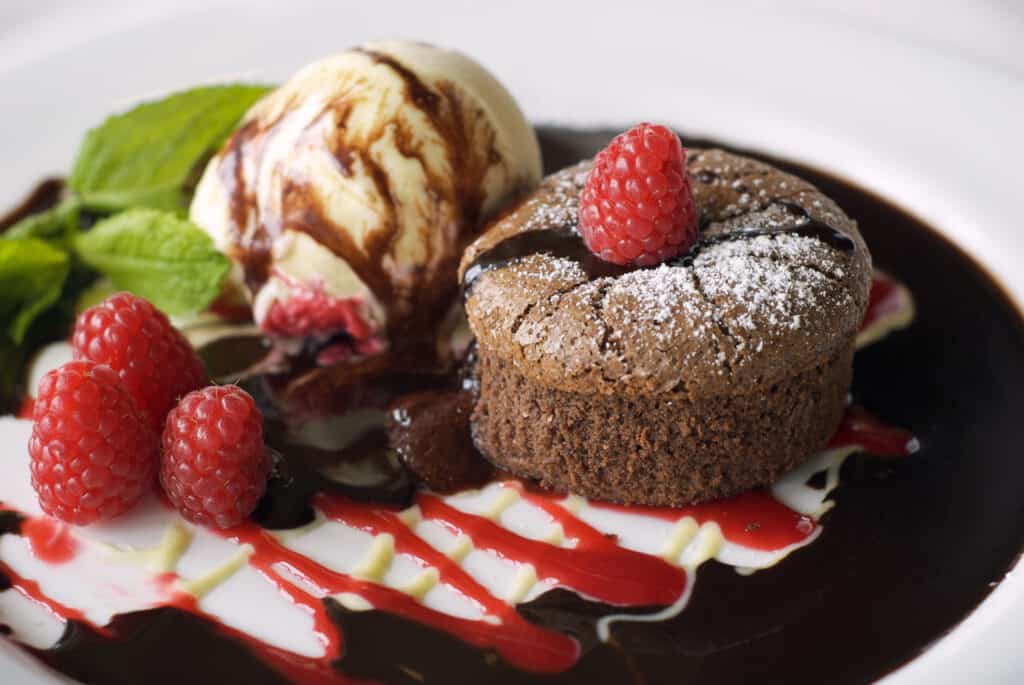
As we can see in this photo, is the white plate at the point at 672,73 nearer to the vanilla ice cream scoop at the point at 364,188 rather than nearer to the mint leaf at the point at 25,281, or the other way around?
the mint leaf at the point at 25,281

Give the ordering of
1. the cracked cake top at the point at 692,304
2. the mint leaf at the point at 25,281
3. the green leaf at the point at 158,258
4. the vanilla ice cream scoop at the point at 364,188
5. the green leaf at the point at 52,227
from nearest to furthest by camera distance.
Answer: the cracked cake top at the point at 692,304
the vanilla ice cream scoop at the point at 364,188
the green leaf at the point at 158,258
the mint leaf at the point at 25,281
the green leaf at the point at 52,227

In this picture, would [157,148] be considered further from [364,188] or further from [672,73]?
[672,73]

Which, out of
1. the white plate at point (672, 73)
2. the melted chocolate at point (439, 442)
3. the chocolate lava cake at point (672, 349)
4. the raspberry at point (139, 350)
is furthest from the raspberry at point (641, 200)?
the white plate at point (672, 73)

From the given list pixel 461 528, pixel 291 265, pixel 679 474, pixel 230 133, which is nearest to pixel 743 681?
pixel 679 474

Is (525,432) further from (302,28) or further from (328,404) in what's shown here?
(302,28)

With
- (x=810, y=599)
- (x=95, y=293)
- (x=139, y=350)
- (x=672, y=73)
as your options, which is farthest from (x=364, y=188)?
(x=672, y=73)

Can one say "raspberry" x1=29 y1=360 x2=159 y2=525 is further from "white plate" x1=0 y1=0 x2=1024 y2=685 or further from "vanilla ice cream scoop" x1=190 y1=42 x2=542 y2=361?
"white plate" x1=0 y1=0 x2=1024 y2=685
